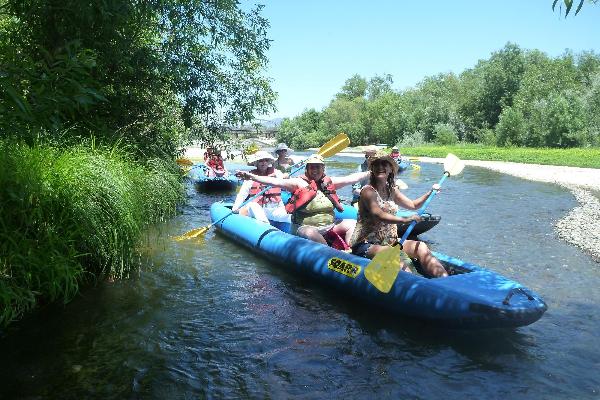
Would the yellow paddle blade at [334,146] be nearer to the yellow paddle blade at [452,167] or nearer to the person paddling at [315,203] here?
the person paddling at [315,203]

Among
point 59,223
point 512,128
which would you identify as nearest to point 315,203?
point 59,223

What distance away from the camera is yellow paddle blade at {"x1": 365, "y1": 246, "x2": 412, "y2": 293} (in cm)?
406

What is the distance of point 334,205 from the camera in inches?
225

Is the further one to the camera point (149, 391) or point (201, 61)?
point (201, 61)

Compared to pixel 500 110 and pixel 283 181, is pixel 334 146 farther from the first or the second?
pixel 500 110

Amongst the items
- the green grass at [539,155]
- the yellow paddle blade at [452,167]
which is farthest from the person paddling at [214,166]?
the green grass at [539,155]

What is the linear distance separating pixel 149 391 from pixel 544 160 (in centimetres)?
2623

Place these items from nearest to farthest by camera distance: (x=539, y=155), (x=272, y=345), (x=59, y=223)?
(x=272, y=345) < (x=59, y=223) < (x=539, y=155)

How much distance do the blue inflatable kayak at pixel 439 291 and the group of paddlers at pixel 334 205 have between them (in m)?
0.23

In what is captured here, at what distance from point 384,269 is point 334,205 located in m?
1.73

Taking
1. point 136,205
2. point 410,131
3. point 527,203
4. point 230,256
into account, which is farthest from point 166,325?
point 410,131

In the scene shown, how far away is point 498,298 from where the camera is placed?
369 cm

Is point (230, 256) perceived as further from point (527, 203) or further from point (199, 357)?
point (527, 203)

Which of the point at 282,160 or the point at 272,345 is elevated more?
the point at 282,160
